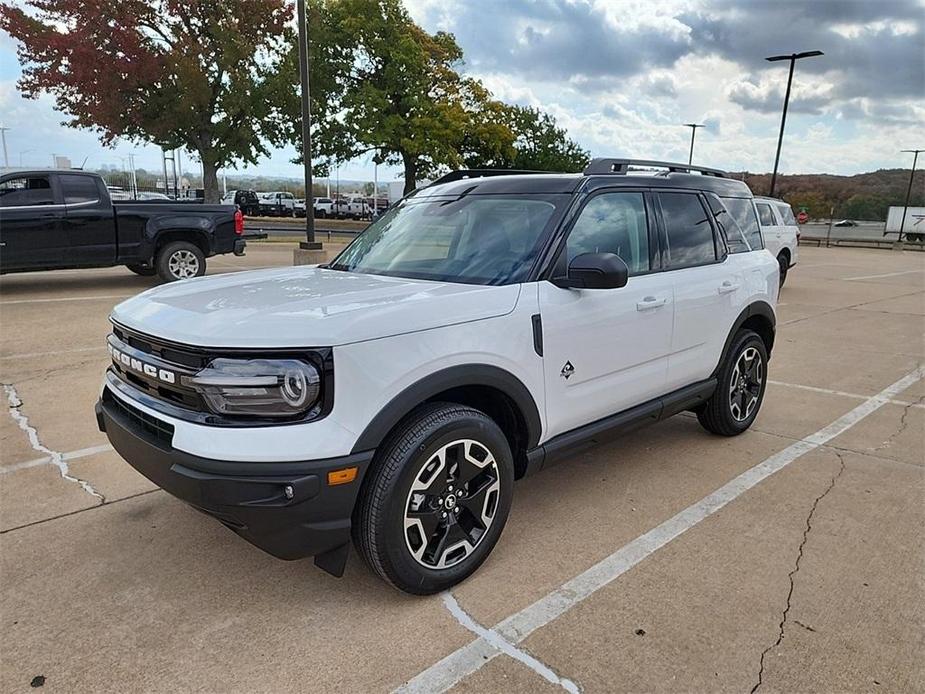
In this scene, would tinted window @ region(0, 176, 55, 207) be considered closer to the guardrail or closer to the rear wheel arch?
the rear wheel arch

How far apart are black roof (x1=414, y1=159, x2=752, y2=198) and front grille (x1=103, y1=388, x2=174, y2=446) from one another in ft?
6.90

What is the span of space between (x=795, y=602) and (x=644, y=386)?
137 cm

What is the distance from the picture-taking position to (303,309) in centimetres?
263

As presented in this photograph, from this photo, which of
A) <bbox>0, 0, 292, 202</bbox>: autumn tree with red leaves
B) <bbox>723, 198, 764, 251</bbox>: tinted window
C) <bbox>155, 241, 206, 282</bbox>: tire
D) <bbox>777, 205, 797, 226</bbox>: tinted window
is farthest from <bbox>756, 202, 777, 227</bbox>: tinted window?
<bbox>0, 0, 292, 202</bbox>: autumn tree with red leaves

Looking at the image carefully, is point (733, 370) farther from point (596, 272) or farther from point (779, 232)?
point (779, 232)

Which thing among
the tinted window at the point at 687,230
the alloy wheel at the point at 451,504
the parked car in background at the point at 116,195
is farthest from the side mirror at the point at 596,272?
the parked car in background at the point at 116,195

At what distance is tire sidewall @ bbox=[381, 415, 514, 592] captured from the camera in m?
2.56

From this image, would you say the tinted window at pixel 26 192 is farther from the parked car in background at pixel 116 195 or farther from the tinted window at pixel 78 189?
the parked car in background at pixel 116 195

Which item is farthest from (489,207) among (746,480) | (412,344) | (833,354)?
(833,354)

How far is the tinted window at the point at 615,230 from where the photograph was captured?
11.3ft

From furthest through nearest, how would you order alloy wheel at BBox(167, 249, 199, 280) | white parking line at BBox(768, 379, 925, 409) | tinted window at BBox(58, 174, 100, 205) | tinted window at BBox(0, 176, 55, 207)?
1. alloy wheel at BBox(167, 249, 199, 280)
2. tinted window at BBox(58, 174, 100, 205)
3. tinted window at BBox(0, 176, 55, 207)
4. white parking line at BBox(768, 379, 925, 409)

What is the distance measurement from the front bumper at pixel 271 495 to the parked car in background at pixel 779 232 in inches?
551

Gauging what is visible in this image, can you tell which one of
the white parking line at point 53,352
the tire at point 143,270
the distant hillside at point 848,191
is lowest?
the white parking line at point 53,352

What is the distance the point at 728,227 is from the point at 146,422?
396cm
